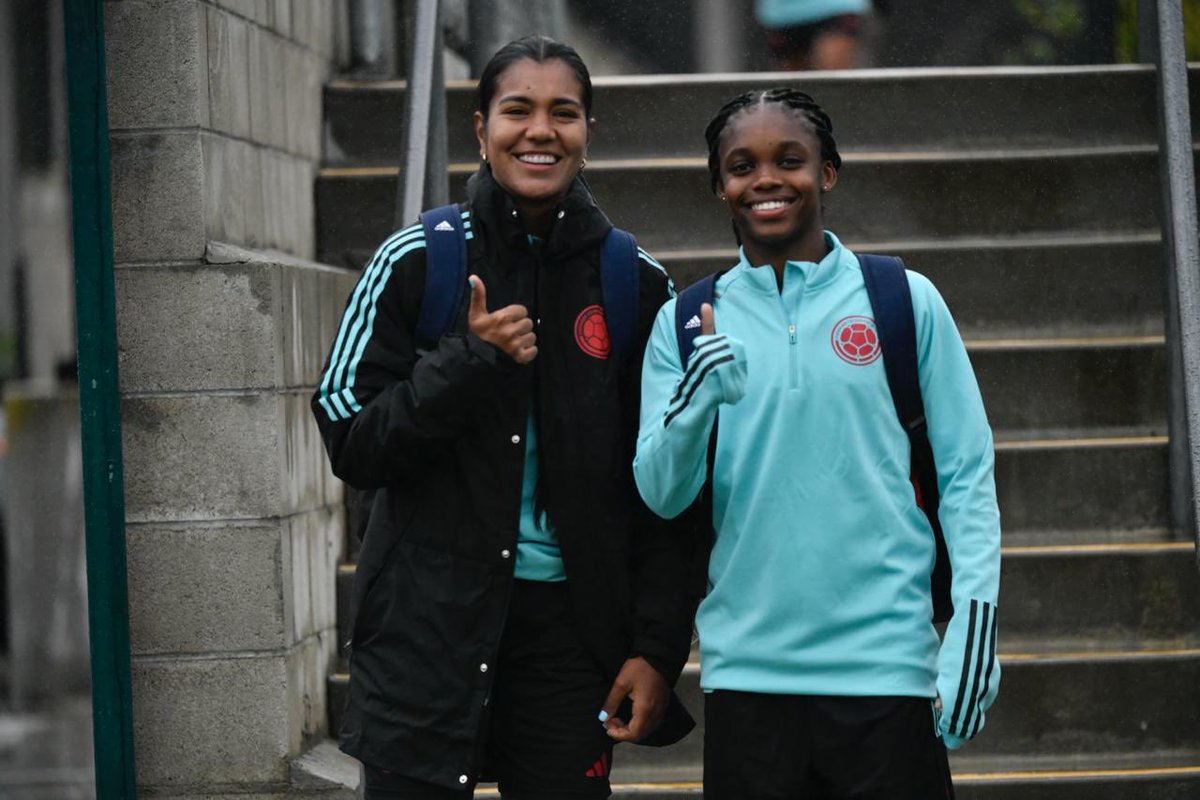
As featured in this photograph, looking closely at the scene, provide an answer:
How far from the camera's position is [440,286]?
2961 mm

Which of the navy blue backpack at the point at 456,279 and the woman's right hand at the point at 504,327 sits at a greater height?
the navy blue backpack at the point at 456,279

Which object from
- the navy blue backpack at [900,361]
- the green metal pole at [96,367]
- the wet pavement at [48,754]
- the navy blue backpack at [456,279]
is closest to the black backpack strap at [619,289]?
the navy blue backpack at [456,279]

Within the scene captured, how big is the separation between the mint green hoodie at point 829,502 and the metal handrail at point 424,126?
183cm

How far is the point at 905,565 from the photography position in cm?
282

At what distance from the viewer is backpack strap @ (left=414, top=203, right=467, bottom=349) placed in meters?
2.96

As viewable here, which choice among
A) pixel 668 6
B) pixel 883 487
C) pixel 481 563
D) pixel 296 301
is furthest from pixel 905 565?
pixel 668 6

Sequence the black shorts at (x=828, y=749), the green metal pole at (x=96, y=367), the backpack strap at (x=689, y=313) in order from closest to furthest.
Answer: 1. the black shorts at (x=828, y=749)
2. the backpack strap at (x=689, y=313)
3. the green metal pole at (x=96, y=367)

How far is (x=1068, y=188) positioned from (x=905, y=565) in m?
3.37

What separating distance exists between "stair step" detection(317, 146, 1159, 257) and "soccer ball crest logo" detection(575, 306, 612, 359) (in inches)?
110

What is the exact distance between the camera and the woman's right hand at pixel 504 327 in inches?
110

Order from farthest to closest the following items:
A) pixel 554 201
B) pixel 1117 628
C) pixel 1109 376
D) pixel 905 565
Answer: pixel 1109 376, pixel 1117 628, pixel 554 201, pixel 905 565

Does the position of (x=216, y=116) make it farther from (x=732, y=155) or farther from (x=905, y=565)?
(x=905, y=565)

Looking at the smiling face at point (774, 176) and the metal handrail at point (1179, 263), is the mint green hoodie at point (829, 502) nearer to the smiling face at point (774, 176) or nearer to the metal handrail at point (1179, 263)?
the smiling face at point (774, 176)

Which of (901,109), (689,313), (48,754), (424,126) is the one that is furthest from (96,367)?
(901,109)
